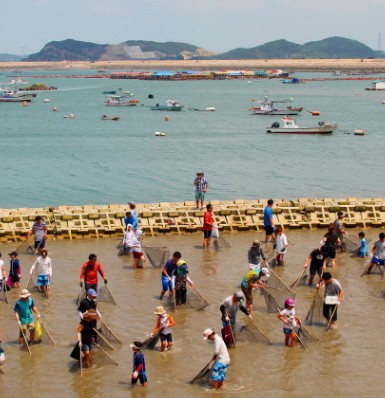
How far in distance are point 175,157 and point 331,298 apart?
5451cm

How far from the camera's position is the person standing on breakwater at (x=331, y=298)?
1730 cm

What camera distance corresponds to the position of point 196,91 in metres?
191

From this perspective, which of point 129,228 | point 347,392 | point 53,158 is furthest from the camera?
point 53,158

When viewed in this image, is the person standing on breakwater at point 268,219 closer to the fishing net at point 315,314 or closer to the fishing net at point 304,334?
the fishing net at point 315,314

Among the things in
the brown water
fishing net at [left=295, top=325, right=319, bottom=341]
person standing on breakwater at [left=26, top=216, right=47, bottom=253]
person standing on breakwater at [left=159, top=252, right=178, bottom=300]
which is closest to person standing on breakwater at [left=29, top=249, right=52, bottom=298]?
the brown water

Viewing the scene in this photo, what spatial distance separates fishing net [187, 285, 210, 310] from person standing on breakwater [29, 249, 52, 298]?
3.28 metres

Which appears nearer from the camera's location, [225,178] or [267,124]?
[225,178]

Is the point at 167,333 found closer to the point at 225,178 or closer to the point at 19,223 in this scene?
the point at 19,223

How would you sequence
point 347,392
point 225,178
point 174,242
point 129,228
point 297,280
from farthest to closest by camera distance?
1. point 225,178
2. point 174,242
3. point 129,228
4. point 297,280
5. point 347,392

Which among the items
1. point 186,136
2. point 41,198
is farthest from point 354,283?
point 186,136

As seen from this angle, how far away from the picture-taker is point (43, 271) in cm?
1956

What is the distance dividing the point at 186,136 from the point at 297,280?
6966cm

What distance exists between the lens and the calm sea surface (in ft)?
172

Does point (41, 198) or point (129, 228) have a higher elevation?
point (129, 228)
